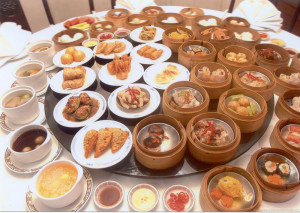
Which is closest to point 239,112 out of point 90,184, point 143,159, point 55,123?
point 143,159

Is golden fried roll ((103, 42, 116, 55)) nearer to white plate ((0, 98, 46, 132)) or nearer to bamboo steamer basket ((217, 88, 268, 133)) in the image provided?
white plate ((0, 98, 46, 132))

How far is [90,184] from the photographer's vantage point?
79.7 inches

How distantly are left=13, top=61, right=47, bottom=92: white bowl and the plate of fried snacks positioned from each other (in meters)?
0.77

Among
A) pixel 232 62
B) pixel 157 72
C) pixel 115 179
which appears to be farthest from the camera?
pixel 157 72

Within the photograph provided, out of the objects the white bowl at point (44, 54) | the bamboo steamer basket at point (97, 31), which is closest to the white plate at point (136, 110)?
the white bowl at point (44, 54)

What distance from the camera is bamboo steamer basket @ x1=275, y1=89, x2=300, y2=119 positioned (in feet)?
8.30

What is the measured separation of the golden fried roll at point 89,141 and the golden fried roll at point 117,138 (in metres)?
0.17

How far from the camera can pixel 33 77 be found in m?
2.96

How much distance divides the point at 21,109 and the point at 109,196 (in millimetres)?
1415

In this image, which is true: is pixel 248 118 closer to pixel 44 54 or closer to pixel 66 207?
pixel 66 207

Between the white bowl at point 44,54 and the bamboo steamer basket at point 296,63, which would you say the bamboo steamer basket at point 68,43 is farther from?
the bamboo steamer basket at point 296,63

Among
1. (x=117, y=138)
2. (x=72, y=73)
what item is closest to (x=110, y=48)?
(x=72, y=73)

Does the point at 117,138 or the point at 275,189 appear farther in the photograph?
the point at 117,138

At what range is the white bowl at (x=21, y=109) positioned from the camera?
2479mm
